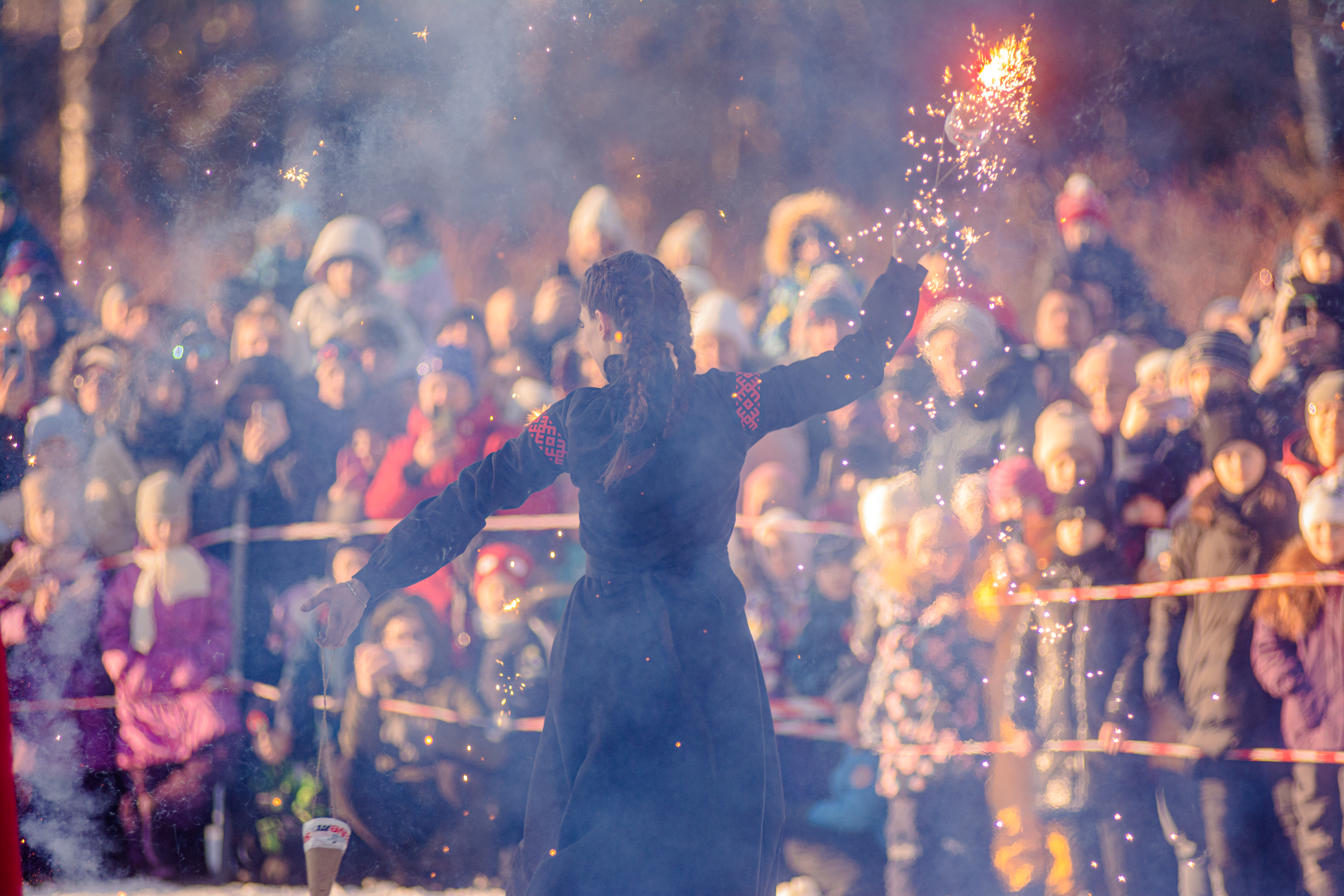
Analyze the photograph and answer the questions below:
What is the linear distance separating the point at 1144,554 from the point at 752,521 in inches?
46.8

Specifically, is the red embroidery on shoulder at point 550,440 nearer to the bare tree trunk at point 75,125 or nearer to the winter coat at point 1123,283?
the winter coat at point 1123,283

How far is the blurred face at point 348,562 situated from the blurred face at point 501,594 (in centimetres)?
41

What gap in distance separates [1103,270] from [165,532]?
3329mm

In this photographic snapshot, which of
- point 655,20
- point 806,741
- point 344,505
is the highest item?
point 655,20

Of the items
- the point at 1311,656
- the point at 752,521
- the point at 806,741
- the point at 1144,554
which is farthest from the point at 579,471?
the point at 1311,656

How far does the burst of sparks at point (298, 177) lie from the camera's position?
12.8ft

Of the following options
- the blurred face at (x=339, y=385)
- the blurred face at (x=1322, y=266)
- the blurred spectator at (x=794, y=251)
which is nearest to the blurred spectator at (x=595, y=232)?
the blurred spectator at (x=794, y=251)

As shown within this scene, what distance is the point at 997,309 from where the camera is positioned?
3.52 metres

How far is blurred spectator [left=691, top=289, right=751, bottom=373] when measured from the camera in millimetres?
3404

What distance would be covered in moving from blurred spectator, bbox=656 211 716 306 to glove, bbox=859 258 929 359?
62.3 inches

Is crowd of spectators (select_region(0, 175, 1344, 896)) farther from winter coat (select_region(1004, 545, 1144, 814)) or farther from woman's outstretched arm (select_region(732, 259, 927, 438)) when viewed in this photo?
woman's outstretched arm (select_region(732, 259, 927, 438))

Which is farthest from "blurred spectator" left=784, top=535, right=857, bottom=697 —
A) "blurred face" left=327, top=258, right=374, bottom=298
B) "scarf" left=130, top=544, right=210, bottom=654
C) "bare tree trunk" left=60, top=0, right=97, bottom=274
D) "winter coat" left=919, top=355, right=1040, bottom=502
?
"bare tree trunk" left=60, top=0, right=97, bottom=274

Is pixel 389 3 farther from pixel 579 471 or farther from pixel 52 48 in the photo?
pixel 579 471

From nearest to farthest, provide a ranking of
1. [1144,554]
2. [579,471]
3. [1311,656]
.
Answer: [579,471] → [1311,656] → [1144,554]
